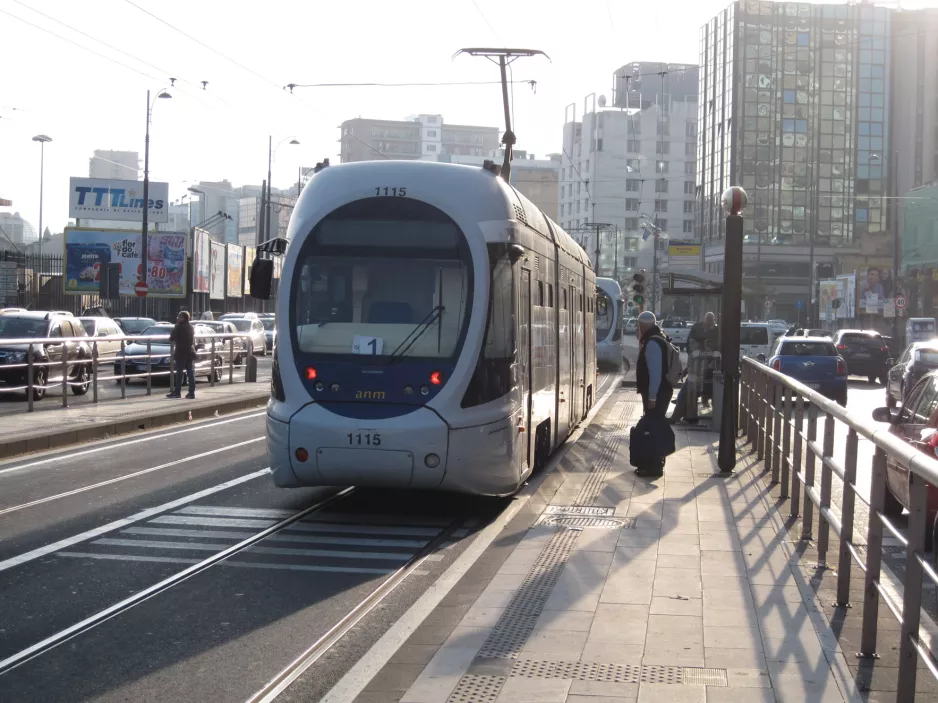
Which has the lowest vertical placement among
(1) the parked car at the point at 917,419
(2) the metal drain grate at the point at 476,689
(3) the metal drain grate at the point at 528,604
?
(2) the metal drain grate at the point at 476,689

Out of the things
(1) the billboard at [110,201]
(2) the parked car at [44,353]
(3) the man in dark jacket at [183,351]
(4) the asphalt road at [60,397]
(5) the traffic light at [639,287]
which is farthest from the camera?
(1) the billboard at [110,201]

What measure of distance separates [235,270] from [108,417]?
54.8 meters

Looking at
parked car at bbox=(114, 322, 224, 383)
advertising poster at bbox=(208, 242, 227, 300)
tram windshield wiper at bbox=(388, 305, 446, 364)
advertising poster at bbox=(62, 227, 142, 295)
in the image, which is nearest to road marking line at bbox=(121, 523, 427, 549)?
tram windshield wiper at bbox=(388, 305, 446, 364)

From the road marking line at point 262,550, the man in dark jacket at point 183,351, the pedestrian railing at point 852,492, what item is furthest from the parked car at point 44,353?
the pedestrian railing at point 852,492

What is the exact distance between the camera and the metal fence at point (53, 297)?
55.1 metres

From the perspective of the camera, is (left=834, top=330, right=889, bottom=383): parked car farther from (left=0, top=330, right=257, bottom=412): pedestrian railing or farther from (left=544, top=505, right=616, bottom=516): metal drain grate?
(left=544, top=505, right=616, bottom=516): metal drain grate

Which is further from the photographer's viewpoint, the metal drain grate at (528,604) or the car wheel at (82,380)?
the car wheel at (82,380)

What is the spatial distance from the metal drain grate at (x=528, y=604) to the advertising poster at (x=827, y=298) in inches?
3064

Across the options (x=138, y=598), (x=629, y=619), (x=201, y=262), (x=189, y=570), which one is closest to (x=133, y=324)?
(x=201, y=262)

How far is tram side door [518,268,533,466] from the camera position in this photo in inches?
440

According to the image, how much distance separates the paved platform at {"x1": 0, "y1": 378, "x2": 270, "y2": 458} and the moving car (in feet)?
41.8

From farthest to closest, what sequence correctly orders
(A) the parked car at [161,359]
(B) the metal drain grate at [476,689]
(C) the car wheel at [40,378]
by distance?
(A) the parked car at [161,359] → (C) the car wheel at [40,378] → (B) the metal drain grate at [476,689]

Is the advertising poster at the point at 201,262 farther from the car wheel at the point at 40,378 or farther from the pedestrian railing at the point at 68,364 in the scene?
the car wheel at the point at 40,378

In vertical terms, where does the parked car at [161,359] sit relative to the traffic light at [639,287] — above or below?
Answer: below
